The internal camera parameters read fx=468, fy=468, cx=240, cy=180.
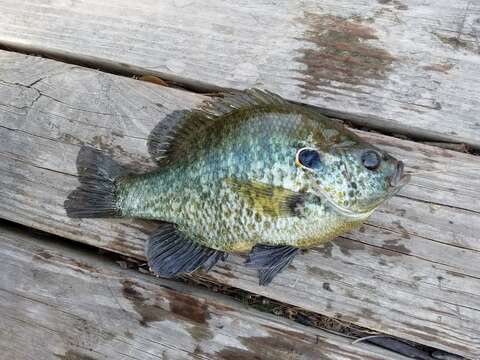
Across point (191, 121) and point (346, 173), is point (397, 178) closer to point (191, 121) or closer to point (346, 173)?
point (346, 173)

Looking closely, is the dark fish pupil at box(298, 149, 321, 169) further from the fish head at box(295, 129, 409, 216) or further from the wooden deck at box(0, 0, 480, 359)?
the wooden deck at box(0, 0, 480, 359)

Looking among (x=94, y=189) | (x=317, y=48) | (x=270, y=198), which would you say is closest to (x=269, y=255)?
(x=270, y=198)

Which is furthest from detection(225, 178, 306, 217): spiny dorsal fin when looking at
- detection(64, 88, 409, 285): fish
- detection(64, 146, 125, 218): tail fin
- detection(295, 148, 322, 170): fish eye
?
Answer: detection(64, 146, 125, 218): tail fin

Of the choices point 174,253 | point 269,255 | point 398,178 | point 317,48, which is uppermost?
point 317,48

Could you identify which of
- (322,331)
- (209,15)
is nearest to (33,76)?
(209,15)

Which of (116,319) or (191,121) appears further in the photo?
(116,319)

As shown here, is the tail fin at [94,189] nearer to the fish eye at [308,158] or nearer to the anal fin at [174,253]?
the anal fin at [174,253]

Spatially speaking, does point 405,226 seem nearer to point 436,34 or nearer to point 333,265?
point 333,265
